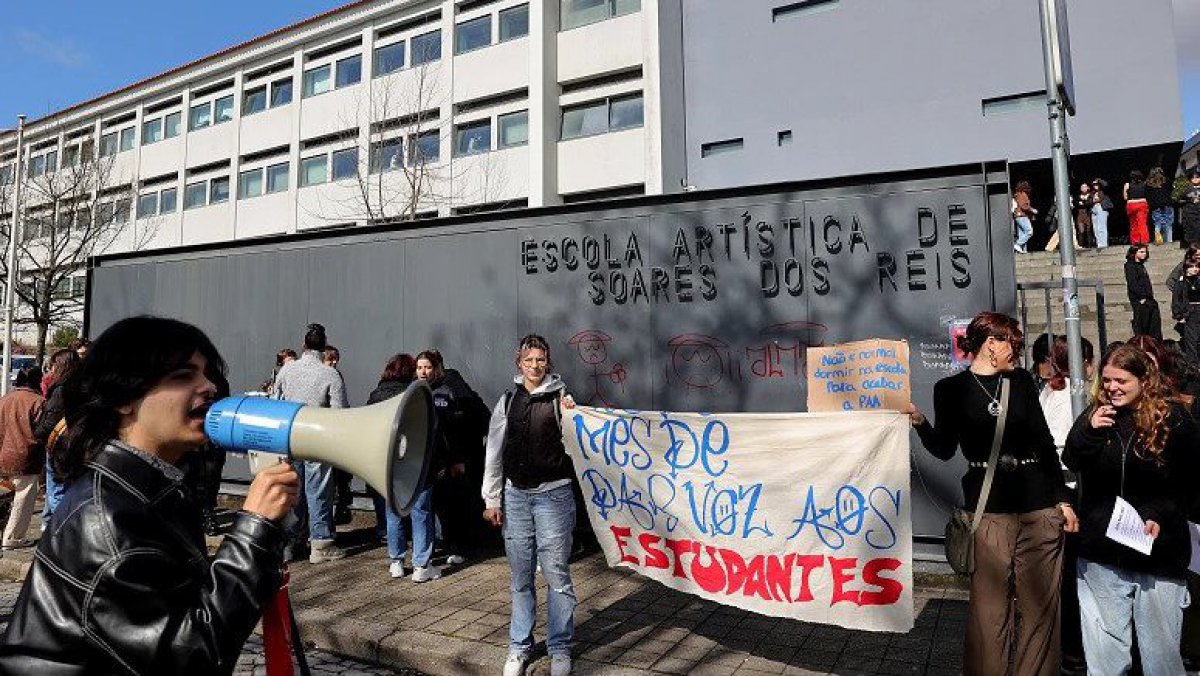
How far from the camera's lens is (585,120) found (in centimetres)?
2634

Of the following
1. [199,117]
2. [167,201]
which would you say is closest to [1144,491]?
[199,117]

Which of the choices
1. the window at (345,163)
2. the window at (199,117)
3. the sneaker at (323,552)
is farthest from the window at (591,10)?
the sneaker at (323,552)

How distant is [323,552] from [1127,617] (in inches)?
240

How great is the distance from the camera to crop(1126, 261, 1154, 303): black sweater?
9844 millimetres

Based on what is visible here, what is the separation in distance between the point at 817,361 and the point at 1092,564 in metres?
2.49

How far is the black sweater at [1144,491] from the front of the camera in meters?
3.08

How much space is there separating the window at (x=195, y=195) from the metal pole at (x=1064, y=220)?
37.5m

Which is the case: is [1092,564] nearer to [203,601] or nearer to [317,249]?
[203,601]

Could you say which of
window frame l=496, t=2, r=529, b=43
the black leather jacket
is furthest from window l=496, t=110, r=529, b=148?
the black leather jacket

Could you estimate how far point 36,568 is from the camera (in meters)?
1.46

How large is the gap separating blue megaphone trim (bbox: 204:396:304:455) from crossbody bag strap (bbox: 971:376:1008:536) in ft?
10.3

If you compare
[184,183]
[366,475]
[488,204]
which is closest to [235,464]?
[366,475]

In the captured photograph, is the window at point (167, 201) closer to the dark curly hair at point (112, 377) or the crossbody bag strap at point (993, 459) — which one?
the dark curly hair at point (112, 377)

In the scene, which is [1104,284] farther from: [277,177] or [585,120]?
[277,177]
